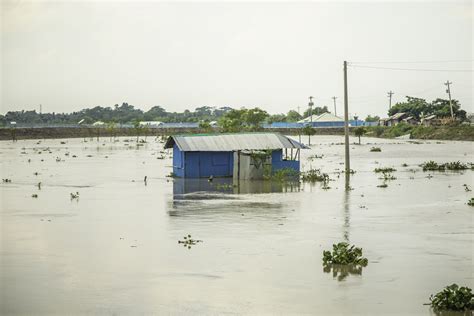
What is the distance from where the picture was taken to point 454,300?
40.4 feet

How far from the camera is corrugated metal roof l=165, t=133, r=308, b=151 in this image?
114 feet

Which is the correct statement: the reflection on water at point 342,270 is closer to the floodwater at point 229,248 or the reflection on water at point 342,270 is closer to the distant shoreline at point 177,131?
the floodwater at point 229,248

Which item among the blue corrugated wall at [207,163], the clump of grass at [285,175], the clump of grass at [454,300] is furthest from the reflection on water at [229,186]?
the clump of grass at [454,300]

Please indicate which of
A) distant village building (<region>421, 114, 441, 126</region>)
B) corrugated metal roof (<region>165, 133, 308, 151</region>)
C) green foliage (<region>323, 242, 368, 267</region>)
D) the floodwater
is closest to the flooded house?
corrugated metal roof (<region>165, 133, 308, 151</region>)

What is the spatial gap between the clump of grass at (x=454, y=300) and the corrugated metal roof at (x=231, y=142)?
22.4 metres

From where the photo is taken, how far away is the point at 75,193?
30.7m

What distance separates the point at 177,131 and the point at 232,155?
93216mm

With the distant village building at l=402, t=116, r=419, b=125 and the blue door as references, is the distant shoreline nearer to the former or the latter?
the distant village building at l=402, t=116, r=419, b=125

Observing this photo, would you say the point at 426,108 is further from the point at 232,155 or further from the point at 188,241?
the point at 188,241

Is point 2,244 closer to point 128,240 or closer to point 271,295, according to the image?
point 128,240

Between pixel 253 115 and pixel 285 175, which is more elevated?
pixel 253 115

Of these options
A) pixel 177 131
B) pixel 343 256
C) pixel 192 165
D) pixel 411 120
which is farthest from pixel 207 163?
pixel 411 120

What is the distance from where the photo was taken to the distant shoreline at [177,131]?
98000 mm

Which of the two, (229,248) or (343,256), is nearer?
(343,256)
